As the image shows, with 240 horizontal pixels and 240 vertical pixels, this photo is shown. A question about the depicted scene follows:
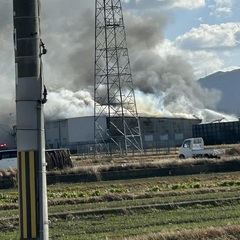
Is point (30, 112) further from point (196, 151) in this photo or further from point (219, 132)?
point (219, 132)

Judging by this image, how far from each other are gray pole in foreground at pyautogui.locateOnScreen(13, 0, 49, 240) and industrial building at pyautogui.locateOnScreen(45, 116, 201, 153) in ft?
188

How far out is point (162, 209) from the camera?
1541cm

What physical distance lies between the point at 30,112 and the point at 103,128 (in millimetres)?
60537

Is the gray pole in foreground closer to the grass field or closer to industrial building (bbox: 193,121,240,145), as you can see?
the grass field

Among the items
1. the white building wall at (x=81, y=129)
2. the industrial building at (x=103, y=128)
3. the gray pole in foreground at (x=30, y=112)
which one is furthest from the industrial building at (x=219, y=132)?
the gray pole in foreground at (x=30, y=112)

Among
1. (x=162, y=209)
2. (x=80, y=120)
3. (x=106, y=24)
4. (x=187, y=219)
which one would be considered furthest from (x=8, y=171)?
(x=80, y=120)

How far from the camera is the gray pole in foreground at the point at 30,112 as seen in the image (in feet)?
22.7

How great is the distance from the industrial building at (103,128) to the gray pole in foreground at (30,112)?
57396 millimetres

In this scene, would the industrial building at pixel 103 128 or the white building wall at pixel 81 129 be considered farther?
the white building wall at pixel 81 129

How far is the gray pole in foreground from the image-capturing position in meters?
6.91

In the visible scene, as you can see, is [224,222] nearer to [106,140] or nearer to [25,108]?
[25,108]

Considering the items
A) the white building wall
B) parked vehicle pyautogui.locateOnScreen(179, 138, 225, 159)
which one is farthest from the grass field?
the white building wall

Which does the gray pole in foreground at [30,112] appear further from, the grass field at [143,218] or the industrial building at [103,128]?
the industrial building at [103,128]

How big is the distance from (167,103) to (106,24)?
36.6m
